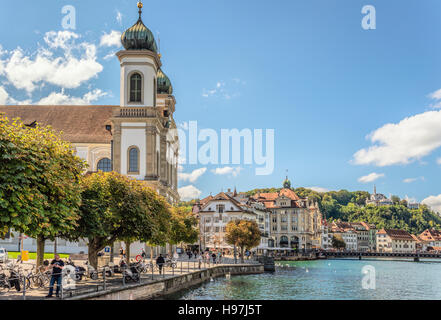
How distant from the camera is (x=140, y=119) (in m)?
64.6

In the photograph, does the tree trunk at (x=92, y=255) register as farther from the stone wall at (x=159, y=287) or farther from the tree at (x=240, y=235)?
the tree at (x=240, y=235)

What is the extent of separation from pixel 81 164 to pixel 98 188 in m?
3.36

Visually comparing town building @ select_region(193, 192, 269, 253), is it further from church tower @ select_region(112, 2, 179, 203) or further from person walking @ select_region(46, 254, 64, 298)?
person walking @ select_region(46, 254, 64, 298)

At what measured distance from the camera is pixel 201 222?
104 m

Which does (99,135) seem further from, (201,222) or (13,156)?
(13,156)

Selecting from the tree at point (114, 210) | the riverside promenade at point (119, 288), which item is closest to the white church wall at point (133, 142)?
the riverside promenade at point (119, 288)

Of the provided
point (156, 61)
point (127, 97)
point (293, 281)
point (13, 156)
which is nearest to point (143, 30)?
point (156, 61)

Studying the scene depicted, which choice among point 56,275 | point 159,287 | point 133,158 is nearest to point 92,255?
point 159,287

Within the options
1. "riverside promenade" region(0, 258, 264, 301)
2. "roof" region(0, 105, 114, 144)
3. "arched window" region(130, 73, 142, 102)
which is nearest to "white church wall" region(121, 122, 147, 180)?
"arched window" region(130, 73, 142, 102)

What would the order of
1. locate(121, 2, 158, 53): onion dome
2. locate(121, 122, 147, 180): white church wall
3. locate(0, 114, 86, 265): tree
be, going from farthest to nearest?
locate(121, 2, 158, 53): onion dome < locate(121, 122, 147, 180): white church wall < locate(0, 114, 86, 265): tree

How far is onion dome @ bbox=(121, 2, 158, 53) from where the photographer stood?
218 feet

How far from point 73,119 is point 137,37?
1393 cm

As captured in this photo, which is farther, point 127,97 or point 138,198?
point 127,97
